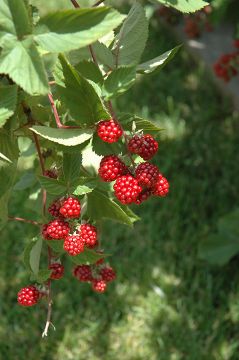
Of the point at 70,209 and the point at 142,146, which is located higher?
the point at 142,146

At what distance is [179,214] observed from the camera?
3.36m

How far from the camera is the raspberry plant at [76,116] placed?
1.14 metres

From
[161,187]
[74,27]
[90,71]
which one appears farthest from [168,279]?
[74,27]

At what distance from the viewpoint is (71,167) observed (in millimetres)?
1408

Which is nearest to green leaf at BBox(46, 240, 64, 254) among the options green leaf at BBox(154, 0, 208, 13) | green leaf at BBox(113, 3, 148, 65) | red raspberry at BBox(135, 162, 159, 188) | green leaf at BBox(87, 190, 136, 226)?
green leaf at BBox(87, 190, 136, 226)

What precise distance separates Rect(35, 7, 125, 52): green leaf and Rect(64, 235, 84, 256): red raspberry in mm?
442

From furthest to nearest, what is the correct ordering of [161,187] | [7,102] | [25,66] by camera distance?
[161,187], [7,102], [25,66]

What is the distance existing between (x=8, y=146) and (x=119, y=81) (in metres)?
0.34

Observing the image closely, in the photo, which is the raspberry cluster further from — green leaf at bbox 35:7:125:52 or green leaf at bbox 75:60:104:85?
green leaf at bbox 35:7:125:52

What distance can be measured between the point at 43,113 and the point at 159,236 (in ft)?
5.89

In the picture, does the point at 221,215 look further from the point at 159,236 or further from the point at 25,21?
the point at 25,21

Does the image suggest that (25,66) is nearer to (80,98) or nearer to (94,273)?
(80,98)

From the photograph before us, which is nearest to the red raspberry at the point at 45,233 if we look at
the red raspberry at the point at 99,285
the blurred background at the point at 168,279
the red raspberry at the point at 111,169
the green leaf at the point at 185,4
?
the red raspberry at the point at 111,169

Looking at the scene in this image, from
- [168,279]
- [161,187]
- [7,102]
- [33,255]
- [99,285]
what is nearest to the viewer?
[7,102]
